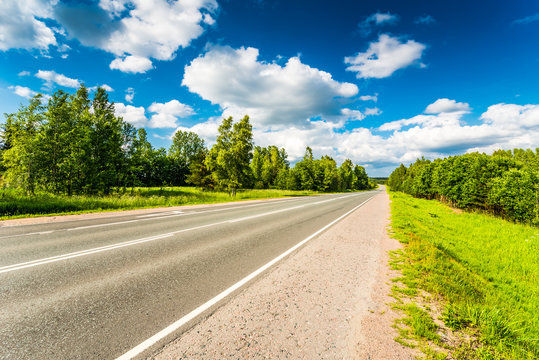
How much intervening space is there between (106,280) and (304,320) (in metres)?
4.03

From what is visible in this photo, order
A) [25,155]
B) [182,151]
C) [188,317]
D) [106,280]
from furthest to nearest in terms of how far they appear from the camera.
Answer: [182,151]
[25,155]
[106,280]
[188,317]

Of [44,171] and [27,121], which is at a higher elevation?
[27,121]

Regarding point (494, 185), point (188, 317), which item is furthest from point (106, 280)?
point (494, 185)

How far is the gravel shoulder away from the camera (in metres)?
2.51

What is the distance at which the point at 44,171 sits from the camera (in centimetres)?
1823

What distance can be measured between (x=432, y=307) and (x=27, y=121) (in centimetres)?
3035

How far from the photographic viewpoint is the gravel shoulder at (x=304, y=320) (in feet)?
8.22

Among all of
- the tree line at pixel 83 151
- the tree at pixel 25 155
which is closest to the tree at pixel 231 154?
the tree line at pixel 83 151

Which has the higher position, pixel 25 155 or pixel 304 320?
pixel 25 155

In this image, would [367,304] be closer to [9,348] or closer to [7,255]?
[9,348]

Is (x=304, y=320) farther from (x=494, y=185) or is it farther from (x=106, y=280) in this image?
(x=494, y=185)

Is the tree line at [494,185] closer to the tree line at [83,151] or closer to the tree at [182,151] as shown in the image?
the tree line at [83,151]

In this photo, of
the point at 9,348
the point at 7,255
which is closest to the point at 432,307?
the point at 9,348

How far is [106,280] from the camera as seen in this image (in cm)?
425
